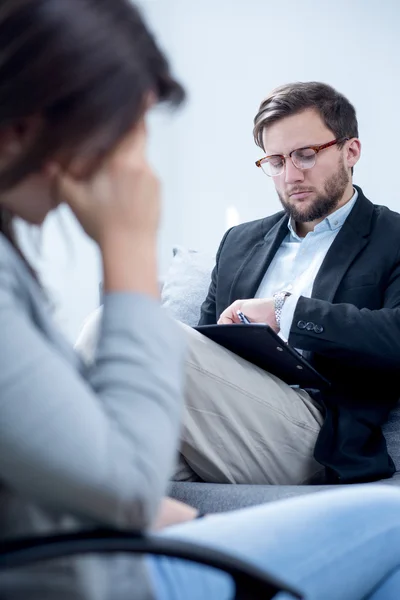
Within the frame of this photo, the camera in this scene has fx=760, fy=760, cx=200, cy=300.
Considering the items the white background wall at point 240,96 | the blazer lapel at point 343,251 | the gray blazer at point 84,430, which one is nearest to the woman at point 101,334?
the gray blazer at point 84,430

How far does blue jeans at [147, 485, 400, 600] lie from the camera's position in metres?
0.65

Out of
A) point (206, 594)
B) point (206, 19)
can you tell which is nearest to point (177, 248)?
point (206, 19)

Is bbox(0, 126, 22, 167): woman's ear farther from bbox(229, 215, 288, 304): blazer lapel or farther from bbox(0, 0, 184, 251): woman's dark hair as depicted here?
bbox(229, 215, 288, 304): blazer lapel

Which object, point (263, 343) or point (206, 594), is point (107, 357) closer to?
point (206, 594)

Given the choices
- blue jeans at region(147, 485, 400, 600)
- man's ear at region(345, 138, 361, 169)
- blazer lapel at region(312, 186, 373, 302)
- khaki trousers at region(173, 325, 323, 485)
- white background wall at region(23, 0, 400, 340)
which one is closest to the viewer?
blue jeans at region(147, 485, 400, 600)

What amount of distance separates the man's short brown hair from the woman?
1563 millimetres

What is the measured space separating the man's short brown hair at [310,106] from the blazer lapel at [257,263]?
0.29 m

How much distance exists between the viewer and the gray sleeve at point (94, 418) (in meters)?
0.52

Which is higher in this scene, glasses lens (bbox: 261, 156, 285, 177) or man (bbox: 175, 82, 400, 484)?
glasses lens (bbox: 261, 156, 285, 177)

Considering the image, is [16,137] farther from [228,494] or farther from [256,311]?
[256,311]

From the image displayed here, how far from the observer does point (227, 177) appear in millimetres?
3602

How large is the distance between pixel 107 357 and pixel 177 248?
74.8 inches

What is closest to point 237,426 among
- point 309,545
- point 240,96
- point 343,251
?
→ point 343,251

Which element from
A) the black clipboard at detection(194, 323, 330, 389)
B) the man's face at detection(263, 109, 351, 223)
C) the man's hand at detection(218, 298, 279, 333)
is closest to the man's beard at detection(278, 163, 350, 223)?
the man's face at detection(263, 109, 351, 223)
